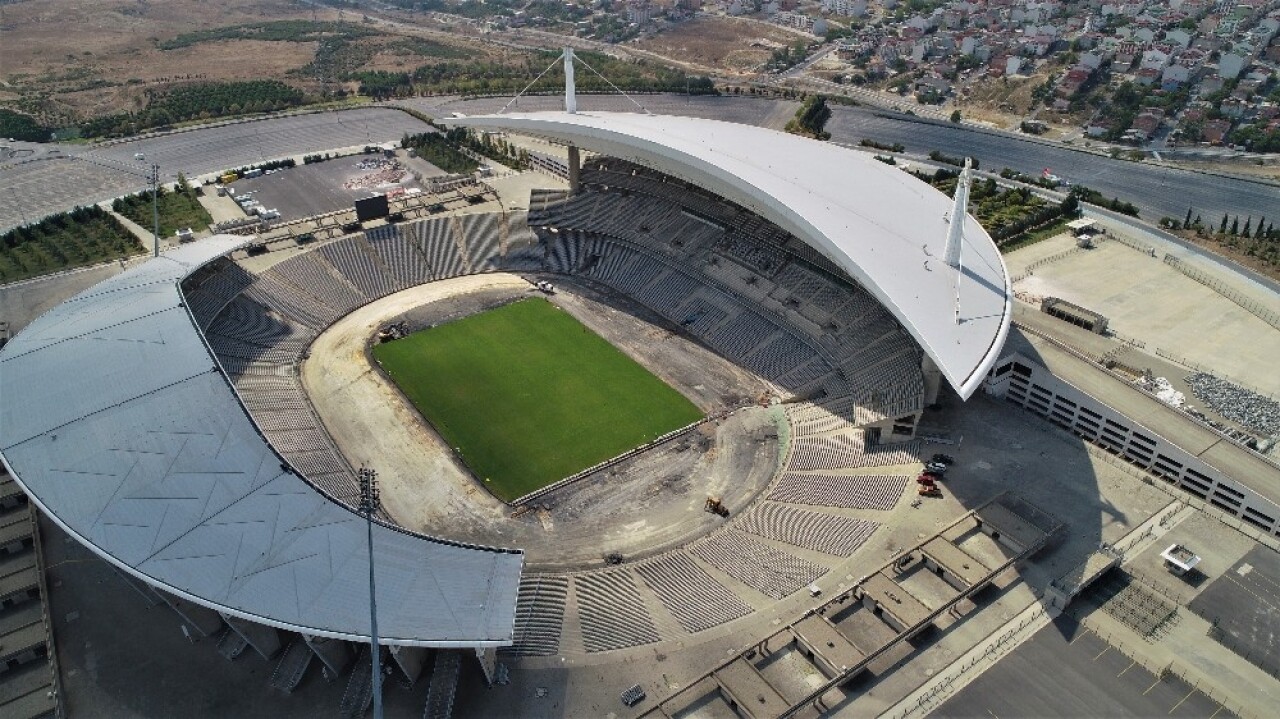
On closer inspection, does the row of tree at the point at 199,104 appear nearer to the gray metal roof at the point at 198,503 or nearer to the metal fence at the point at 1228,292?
the gray metal roof at the point at 198,503

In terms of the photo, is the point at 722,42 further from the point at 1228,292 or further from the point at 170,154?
the point at 1228,292

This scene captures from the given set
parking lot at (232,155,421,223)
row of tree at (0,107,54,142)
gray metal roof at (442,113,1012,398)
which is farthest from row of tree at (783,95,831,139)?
row of tree at (0,107,54,142)

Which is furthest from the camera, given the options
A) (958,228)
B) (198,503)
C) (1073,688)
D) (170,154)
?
(170,154)

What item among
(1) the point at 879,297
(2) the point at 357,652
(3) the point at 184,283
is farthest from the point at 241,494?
(1) the point at 879,297

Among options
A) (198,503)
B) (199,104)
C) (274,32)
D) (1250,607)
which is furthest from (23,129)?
(1250,607)

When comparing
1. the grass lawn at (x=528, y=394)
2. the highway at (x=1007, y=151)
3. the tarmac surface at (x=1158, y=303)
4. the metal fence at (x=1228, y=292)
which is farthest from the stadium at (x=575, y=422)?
the highway at (x=1007, y=151)

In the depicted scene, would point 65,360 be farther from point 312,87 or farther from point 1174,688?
point 312,87

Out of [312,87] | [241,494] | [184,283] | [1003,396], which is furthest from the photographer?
[312,87]
